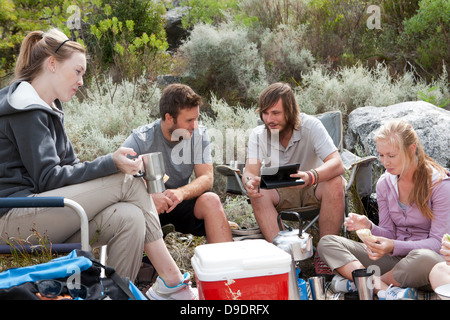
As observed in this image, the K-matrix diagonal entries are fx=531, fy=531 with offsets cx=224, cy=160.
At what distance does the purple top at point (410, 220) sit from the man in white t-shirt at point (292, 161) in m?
0.38

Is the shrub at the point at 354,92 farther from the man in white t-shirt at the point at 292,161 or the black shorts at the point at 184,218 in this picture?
the black shorts at the point at 184,218

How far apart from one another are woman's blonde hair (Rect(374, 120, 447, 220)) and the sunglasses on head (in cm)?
174

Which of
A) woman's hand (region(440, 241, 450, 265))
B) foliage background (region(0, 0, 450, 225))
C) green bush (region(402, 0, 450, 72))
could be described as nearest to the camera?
A: woman's hand (region(440, 241, 450, 265))

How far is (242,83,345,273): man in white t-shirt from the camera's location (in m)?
3.23

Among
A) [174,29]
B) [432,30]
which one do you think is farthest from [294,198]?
[174,29]

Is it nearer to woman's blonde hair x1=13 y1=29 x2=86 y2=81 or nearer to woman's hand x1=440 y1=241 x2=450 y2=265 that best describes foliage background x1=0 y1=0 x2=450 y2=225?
woman's blonde hair x1=13 y1=29 x2=86 y2=81

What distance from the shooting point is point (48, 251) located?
2268 mm

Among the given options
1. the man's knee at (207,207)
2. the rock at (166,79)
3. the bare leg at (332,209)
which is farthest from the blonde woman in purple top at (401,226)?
the rock at (166,79)

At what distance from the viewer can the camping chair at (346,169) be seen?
11.0 ft

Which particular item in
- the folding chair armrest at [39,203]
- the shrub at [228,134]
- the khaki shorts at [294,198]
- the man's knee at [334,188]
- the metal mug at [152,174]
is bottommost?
the shrub at [228,134]

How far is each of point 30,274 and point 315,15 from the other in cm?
675

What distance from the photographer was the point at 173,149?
3.27 meters

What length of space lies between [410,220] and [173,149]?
1.43 metres

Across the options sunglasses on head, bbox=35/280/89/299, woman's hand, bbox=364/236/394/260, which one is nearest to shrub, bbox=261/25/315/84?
woman's hand, bbox=364/236/394/260
